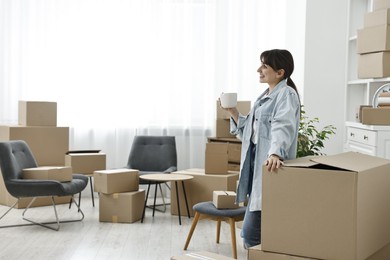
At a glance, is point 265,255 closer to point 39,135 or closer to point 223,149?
point 223,149

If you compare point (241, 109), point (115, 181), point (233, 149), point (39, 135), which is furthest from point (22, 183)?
point (241, 109)

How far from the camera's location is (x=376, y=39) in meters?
2.85

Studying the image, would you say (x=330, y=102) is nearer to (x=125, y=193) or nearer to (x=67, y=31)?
(x=125, y=193)

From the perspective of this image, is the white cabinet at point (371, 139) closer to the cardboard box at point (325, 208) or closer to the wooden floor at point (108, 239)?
the wooden floor at point (108, 239)

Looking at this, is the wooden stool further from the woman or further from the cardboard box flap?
the cardboard box flap

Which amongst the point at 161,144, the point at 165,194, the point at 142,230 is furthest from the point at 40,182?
the point at 165,194

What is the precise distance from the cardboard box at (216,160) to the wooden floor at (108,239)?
506mm

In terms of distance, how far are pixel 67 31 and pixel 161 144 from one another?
1743mm

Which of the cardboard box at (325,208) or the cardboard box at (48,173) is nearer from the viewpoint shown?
the cardboard box at (325,208)

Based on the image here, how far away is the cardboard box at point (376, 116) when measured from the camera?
8.07ft

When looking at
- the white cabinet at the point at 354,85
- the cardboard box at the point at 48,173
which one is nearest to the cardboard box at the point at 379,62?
the white cabinet at the point at 354,85

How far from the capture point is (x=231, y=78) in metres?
6.88

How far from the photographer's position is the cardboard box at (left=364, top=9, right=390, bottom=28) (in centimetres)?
310

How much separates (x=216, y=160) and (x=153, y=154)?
Result: 91 cm
